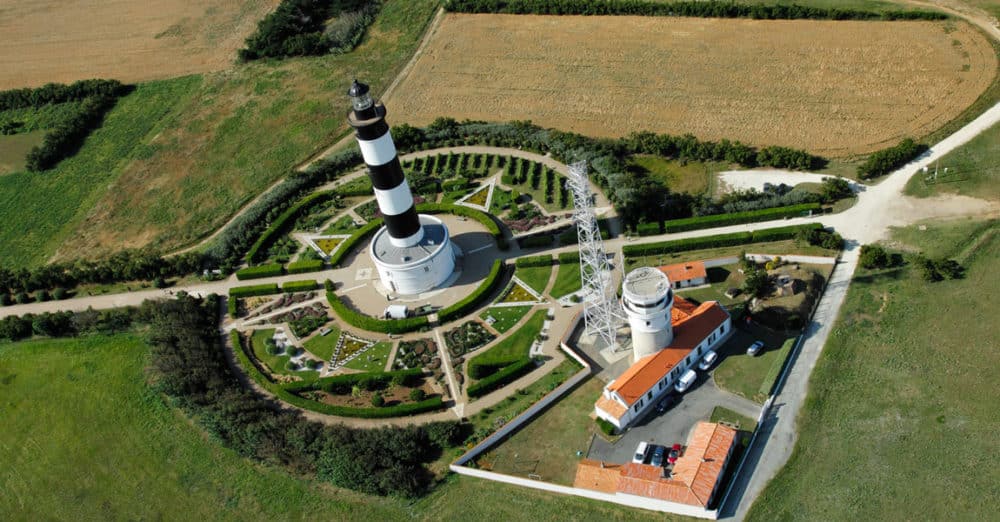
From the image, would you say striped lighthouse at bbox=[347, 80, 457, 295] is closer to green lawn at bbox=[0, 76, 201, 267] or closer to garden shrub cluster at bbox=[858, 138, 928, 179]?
green lawn at bbox=[0, 76, 201, 267]

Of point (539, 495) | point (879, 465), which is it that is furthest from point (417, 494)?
point (879, 465)

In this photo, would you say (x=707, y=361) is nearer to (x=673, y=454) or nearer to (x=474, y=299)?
(x=673, y=454)

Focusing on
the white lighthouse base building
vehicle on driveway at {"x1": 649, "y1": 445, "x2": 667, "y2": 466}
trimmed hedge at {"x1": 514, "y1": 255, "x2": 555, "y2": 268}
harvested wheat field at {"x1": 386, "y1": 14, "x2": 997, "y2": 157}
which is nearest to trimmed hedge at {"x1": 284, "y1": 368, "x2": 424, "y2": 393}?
the white lighthouse base building

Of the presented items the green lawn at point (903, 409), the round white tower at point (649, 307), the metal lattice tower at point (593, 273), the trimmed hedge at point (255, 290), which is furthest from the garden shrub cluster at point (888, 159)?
the trimmed hedge at point (255, 290)

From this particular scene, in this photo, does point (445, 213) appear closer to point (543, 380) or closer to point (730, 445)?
point (543, 380)

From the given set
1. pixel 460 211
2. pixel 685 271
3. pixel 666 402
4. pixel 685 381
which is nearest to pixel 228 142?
pixel 460 211

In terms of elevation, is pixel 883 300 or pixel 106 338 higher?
pixel 883 300

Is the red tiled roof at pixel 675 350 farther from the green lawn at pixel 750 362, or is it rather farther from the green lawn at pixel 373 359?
the green lawn at pixel 373 359

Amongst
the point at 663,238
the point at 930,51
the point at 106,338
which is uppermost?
the point at 930,51
